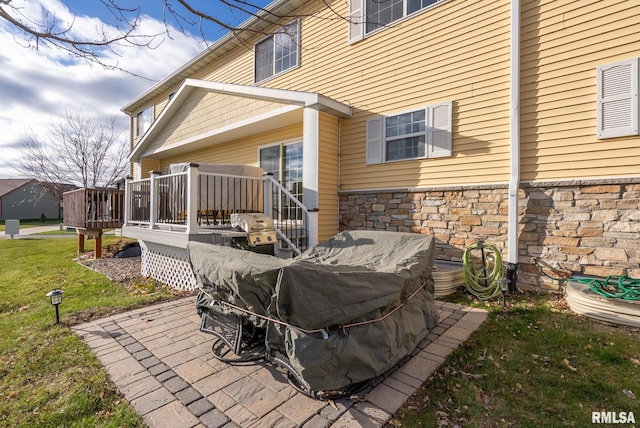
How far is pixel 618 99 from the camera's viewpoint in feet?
14.1

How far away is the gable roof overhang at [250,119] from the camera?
638 cm

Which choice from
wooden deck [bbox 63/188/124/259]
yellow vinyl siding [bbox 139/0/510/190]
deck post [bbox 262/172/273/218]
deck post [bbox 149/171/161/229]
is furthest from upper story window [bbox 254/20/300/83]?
wooden deck [bbox 63/188/124/259]

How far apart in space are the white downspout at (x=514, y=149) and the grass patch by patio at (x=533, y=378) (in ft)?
3.99

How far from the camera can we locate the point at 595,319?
3.84m

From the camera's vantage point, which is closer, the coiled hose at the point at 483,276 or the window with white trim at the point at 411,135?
the coiled hose at the point at 483,276

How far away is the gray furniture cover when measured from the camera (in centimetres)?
206

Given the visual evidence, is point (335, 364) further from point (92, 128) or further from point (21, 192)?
point (21, 192)

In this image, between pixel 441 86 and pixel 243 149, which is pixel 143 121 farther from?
pixel 441 86

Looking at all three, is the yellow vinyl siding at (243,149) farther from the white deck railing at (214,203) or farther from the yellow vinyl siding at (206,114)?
the white deck railing at (214,203)

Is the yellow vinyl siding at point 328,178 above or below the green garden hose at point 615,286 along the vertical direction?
above

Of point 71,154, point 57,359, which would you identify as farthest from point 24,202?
point 57,359

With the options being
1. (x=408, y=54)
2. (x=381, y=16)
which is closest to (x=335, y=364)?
(x=408, y=54)

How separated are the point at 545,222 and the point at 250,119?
20.7 ft

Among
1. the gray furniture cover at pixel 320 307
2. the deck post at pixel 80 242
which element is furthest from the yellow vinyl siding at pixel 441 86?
the deck post at pixel 80 242
